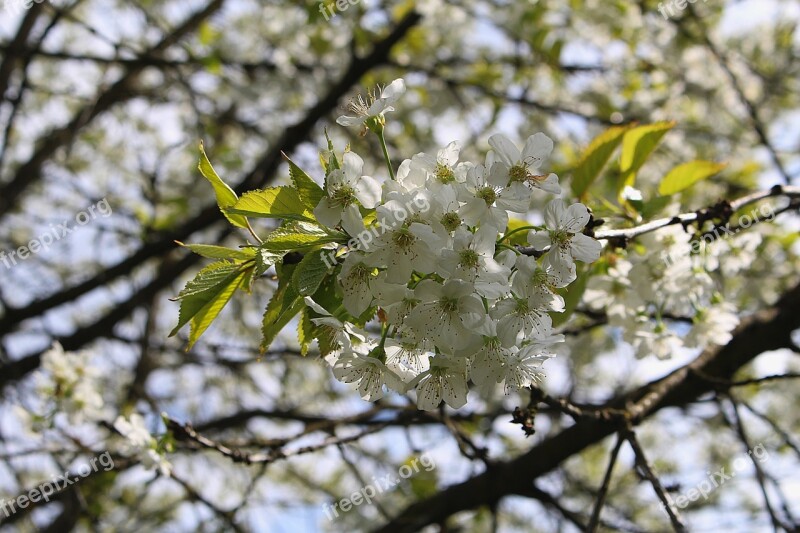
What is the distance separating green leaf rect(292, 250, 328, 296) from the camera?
1.21m

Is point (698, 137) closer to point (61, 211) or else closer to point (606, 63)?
point (606, 63)

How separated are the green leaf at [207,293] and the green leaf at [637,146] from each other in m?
1.09

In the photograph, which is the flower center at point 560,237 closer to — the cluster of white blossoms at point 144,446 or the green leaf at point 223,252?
the green leaf at point 223,252

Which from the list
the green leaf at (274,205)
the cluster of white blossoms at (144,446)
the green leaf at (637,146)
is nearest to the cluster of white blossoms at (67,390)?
the cluster of white blossoms at (144,446)

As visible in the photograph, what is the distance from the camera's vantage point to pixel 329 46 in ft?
16.6

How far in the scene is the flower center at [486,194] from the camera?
124 centimetres

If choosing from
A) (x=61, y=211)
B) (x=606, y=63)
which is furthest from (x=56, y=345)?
(x=606, y=63)

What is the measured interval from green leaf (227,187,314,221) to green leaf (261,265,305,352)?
10 cm

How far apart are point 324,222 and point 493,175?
0.32 m

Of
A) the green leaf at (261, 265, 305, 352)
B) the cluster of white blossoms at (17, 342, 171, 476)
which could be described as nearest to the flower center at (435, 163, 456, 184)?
the green leaf at (261, 265, 305, 352)

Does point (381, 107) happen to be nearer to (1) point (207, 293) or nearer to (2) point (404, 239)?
(2) point (404, 239)

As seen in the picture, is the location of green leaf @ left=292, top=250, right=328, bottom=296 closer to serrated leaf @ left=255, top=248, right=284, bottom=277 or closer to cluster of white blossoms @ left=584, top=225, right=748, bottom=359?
serrated leaf @ left=255, top=248, right=284, bottom=277

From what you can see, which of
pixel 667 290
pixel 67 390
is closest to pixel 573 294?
pixel 667 290

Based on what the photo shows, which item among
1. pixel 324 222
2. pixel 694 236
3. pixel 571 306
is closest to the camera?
pixel 324 222
